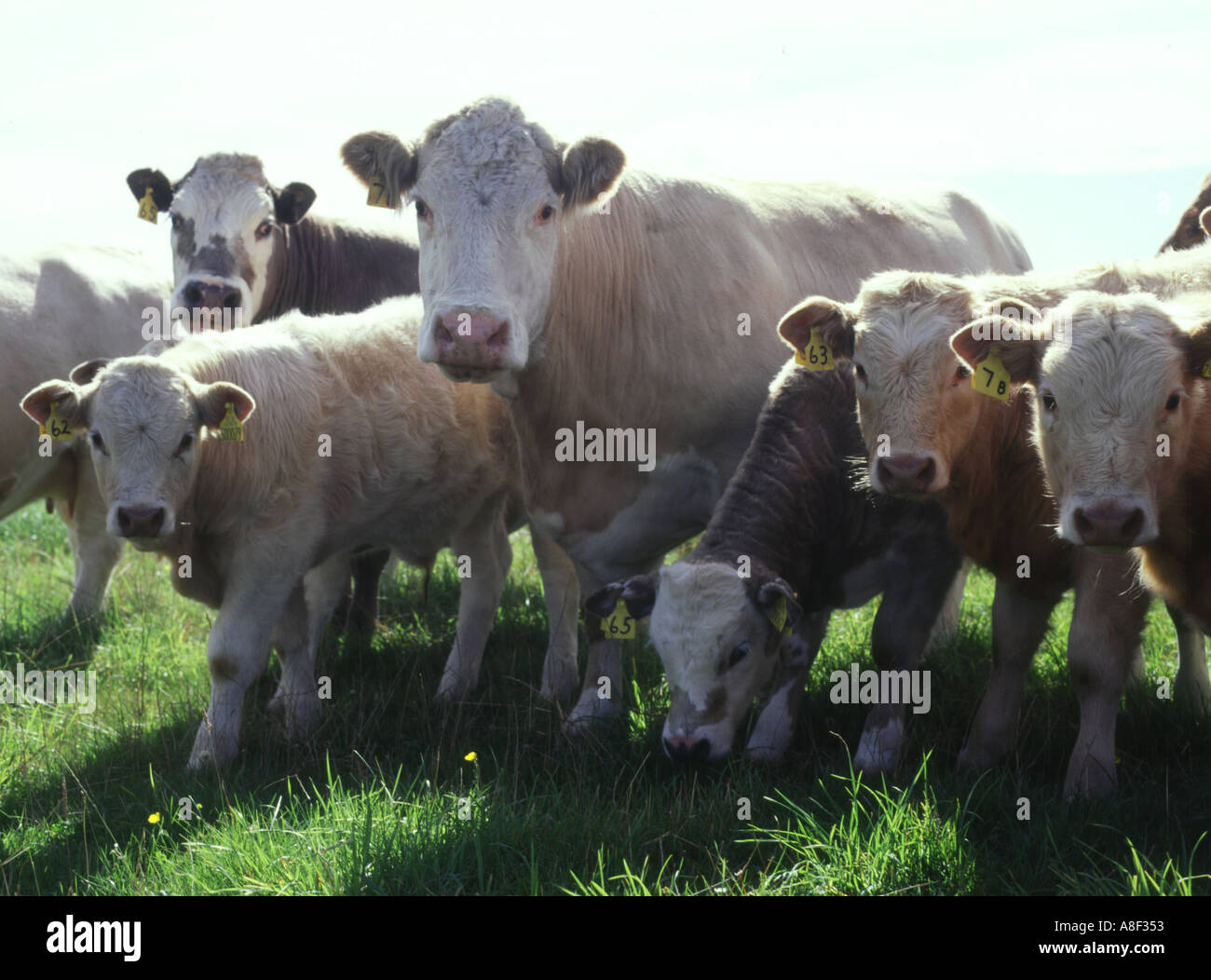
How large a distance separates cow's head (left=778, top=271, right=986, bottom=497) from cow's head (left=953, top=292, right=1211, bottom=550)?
51 cm

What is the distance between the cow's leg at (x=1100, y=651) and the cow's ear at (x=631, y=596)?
1.65 m

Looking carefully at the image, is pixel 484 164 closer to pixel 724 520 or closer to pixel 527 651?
pixel 724 520

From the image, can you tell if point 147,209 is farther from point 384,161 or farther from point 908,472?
point 908,472

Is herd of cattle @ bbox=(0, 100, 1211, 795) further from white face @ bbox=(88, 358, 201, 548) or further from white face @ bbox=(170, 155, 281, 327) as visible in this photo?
white face @ bbox=(170, 155, 281, 327)

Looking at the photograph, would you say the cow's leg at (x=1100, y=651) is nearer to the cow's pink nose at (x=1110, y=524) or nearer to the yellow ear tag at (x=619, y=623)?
the cow's pink nose at (x=1110, y=524)

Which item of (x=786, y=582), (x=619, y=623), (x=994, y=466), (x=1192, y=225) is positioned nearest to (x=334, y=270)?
(x=619, y=623)

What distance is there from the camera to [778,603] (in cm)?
491

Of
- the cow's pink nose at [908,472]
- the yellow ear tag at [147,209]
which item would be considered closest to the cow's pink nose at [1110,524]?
the cow's pink nose at [908,472]

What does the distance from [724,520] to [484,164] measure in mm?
1828

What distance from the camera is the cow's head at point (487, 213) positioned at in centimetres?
501

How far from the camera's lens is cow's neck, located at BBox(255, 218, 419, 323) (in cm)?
825

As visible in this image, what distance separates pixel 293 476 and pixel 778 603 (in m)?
2.43

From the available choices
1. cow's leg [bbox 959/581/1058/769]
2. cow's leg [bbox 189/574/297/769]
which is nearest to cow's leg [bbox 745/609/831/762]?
cow's leg [bbox 959/581/1058/769]
